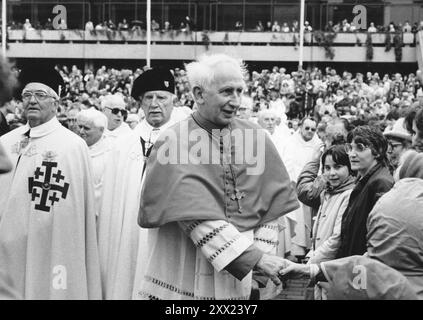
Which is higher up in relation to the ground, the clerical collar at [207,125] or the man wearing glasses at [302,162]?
the clerical collar at [207,125]

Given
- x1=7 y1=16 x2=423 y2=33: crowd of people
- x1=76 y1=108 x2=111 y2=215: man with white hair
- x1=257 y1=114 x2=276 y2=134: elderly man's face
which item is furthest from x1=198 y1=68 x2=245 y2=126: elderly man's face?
x1=7 y1=16 x2=423 y2=33: crowd of people

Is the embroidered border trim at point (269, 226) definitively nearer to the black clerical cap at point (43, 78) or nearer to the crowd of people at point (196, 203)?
the crowd of people at point (196, 203)

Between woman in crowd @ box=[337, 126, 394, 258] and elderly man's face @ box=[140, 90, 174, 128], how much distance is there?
4.50ft

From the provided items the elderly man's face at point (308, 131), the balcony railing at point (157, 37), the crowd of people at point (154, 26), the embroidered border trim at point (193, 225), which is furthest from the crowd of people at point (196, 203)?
the crowd of people at point (154, 26)

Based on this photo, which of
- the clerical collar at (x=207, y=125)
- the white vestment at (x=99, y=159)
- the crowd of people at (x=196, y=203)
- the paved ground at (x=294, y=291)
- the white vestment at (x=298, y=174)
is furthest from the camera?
the white vestment at (x=298, y=174)

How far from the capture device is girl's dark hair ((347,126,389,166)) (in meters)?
5.97

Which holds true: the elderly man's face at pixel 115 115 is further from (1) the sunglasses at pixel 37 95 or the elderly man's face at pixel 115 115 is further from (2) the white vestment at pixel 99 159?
(1) the sunglasses at pixel 37 95

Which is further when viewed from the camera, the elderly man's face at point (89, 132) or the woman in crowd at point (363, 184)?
the elderly man's face at point (89, 132)

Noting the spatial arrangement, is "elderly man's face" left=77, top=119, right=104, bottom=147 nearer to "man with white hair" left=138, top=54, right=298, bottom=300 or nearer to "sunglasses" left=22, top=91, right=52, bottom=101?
"sunglasses" left=22, top=91, right=52, bottom=101

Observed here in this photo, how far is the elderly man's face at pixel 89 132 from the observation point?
25.5 ft

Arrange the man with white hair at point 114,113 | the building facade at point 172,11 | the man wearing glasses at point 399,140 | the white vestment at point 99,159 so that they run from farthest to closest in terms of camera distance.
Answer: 1. the building facade at point 172,11
2. the man with white hair at point 114,113
3. the white vestment at point 99,159
4. the man wearing glasses at point 399,140

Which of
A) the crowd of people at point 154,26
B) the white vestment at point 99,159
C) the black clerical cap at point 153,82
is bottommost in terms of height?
the white vestment at point 99,159

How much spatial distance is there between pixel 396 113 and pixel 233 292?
5.19m

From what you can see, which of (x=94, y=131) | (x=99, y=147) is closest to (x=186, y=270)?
(x=99, y=147)
